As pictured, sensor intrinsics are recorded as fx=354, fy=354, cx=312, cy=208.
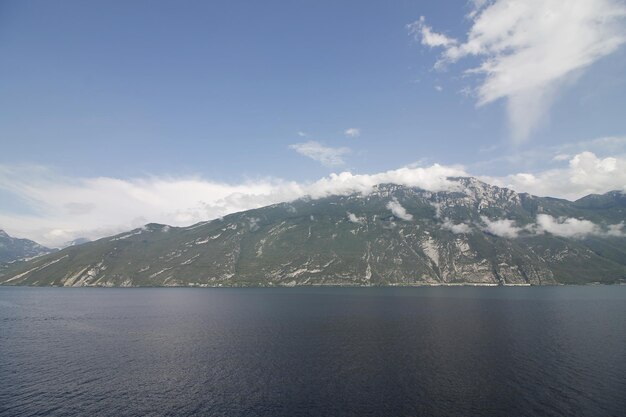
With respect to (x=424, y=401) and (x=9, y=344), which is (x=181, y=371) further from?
(x=9, y=344)

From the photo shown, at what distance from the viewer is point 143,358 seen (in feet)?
357

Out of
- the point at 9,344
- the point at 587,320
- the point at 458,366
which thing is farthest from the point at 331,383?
the point at 587,320

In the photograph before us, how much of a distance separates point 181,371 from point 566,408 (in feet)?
292

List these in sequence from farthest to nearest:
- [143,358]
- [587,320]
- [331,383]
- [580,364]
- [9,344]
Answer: [587,320] → [9,344] → [143,358] → [580,364] → [331,383]

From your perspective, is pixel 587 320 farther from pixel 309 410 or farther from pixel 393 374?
pixel 309 410

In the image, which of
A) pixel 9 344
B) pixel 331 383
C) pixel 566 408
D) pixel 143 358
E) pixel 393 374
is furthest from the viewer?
pixel 9 344

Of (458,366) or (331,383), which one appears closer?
(331,383)

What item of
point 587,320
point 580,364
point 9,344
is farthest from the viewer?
point 587,320

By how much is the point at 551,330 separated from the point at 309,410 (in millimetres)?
125295

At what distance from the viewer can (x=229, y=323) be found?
177250 mm

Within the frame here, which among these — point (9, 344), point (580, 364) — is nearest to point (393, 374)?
point (580, 364)

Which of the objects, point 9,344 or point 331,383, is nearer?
point 331,383

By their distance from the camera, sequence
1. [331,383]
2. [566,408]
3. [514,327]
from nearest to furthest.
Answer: [566,408]
[331,383]
[514,327]

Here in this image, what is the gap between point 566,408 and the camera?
68375mm
